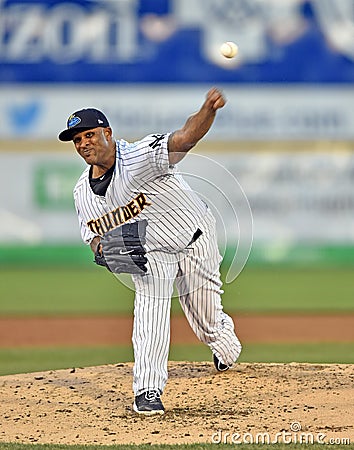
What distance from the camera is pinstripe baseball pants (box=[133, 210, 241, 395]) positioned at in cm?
468

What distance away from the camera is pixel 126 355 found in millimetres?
7410

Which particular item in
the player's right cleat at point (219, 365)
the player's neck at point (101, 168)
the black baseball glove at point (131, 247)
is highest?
the player's neck at point (101, 168)

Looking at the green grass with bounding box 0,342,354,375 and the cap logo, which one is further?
the green grass with bounding box 0,342,354,375

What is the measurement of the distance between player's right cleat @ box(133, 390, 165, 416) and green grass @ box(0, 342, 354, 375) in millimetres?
2060

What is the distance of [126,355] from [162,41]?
339 inches

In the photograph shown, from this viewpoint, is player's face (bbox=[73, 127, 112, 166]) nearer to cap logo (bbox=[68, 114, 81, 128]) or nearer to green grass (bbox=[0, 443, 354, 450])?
cap logo (bbox=[68, 114, 81, 128])

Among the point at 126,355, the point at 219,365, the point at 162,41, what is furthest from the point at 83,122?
the point at 162,41

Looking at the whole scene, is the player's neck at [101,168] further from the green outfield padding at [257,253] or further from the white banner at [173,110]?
the green outfield padding at [257,253]

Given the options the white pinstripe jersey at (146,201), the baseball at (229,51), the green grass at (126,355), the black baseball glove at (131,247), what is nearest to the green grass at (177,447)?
the black baseball glove at (131,247)

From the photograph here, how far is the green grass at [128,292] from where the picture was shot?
10.4 metres

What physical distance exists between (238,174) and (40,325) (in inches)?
248

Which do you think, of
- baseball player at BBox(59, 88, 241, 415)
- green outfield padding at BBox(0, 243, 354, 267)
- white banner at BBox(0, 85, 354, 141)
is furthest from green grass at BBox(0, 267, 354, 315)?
baseball player at BBox(59, 88, 241, 415)

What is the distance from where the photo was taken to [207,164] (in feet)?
17.1

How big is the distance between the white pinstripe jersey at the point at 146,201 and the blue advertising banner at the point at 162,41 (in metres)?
10.3
